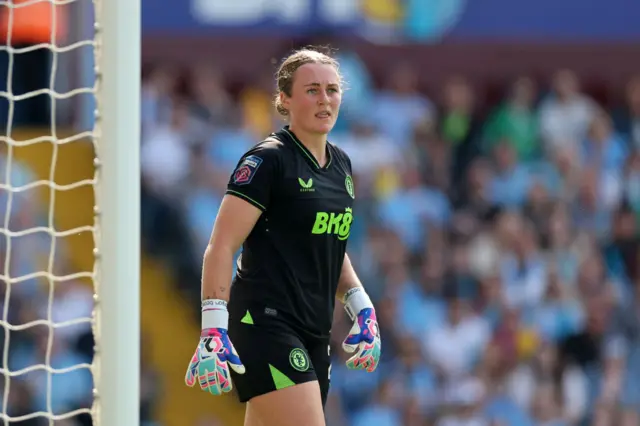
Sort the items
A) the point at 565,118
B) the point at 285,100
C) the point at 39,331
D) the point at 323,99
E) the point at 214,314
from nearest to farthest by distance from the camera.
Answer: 1. the point at 214,314
2. the point at 323,99
3. the point at 285,100
4. the point at 39,331
5. the point at 565,118

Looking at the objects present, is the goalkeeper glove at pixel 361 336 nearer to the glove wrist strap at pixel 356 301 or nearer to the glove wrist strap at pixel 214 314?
the glove wrist strap at pixel 356 301

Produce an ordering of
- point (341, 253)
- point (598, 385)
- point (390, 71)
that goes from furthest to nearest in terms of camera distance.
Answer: point (390, 71)
point (598, 385)
point (341, 253)

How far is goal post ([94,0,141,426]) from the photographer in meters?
4.25

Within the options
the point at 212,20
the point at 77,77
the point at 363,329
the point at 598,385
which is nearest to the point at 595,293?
the point at 598,385

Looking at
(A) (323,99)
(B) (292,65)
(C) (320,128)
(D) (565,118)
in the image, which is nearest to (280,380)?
(C) (320,128)

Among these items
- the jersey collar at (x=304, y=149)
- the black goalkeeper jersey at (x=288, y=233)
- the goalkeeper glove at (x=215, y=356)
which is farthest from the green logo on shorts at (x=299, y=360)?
the jersey collar at (x=304, y=149)

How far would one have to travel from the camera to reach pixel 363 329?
5039 millimetres

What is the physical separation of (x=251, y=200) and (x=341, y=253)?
0.55 meters

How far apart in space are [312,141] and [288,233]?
0.41 metres

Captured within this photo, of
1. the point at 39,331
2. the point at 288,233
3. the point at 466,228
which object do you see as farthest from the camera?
the point at 466,228

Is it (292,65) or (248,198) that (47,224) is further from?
(248,198)

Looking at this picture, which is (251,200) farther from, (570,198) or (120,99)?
(570,198)

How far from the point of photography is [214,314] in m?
4.46

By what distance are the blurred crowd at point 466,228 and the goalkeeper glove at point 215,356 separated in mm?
5500
